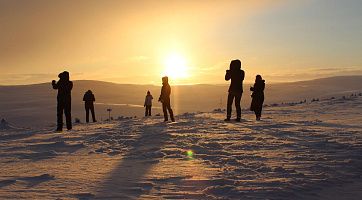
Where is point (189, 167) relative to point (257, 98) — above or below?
below

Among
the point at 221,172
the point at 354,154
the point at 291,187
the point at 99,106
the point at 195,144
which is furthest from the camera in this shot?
the point at 99,106

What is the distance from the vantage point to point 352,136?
8445mm

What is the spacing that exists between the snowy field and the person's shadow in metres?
0.01

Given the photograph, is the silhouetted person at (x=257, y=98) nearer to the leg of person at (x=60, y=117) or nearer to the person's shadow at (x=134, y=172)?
the leg of person at (x=60, y=117)

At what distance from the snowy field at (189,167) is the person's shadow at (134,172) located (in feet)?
0.03

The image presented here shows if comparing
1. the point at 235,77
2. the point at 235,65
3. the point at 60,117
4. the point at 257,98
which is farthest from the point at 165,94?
the point at 60,117

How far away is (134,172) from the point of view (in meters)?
5.76

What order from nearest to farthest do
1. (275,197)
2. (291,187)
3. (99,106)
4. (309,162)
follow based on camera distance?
1. (275,197)
2. (291,187)
3. (309,162)
4. (99,106)

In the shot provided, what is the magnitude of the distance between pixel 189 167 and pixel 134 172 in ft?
2.40

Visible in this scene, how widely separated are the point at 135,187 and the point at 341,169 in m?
2.64

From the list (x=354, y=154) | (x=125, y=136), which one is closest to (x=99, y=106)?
(x=125, y=136)

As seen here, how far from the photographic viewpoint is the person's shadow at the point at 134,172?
185 inches

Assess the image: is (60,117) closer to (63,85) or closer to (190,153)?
(63,85)

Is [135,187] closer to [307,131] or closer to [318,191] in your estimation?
[318,191]
